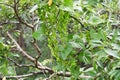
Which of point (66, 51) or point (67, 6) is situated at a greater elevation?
point (67, 6)

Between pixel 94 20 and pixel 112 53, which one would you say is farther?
pixel 94 20

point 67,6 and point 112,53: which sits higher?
point 67,6

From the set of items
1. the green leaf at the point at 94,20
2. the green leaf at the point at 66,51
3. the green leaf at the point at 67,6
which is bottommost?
the green leaf at the point at 66,51

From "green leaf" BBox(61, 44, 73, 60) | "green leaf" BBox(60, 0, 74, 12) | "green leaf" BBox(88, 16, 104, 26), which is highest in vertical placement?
"green leaf" BBox(60, 0, 74, 12)

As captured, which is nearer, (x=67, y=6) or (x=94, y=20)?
(x=67, y=6)

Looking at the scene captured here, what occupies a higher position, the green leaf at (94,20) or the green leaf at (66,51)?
the green leaf at (94,20)

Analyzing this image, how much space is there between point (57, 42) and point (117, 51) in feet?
0.70

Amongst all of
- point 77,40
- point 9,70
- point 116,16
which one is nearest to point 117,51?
point 77,40

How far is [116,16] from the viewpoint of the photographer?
Answer: 1530 mm

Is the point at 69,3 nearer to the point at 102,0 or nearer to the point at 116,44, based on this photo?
the point at 116,44

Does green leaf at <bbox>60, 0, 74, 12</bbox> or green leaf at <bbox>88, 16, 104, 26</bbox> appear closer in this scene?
green leaf at <bbox>60, 0, 74, 12</bbox>

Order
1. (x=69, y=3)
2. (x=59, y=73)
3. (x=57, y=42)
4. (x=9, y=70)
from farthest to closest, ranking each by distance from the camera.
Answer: (x=9, y=70) → (x=59, y=73) → (x=57, y=42) → (x=69, y=3)

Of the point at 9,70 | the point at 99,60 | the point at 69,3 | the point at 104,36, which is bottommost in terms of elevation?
the point at 9,70

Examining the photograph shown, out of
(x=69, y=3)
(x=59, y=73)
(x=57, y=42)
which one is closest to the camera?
(x=69, y=3)
